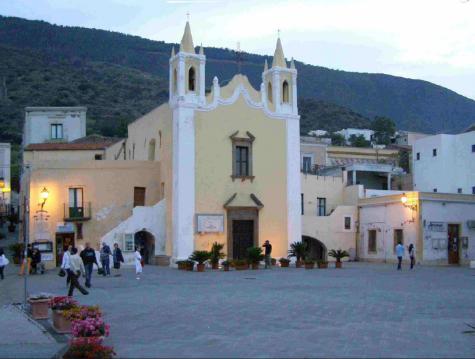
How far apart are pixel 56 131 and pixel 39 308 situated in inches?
1791

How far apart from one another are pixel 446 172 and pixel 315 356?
4292 cm

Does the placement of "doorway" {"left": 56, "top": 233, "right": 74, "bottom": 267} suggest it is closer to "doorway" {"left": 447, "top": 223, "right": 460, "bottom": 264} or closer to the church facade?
the church facade

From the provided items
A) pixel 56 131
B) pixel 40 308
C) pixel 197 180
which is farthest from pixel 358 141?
pixel 40 308

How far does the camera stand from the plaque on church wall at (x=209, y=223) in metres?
36.9

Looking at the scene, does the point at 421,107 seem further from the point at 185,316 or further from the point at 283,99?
the point at 185,316

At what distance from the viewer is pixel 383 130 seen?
282 feet

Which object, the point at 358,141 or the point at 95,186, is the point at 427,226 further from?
the point at 358,141

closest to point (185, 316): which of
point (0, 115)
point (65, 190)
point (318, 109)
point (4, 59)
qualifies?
point (65, 190)

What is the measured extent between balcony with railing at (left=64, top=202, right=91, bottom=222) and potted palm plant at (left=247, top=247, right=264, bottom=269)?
10390mm

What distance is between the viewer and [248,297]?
18844mm

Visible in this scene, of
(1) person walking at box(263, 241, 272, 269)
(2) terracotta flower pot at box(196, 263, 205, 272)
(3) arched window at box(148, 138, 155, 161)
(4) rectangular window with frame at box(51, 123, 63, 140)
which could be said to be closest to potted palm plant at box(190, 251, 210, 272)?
(2) terracotta flower pot at box(196, 263, 205, 272)

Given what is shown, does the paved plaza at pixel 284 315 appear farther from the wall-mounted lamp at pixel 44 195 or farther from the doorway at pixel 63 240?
the doorway at pixel 63 240

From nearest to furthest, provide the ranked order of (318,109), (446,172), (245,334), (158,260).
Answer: (245,334), (158,260), (446,172), (318,109)

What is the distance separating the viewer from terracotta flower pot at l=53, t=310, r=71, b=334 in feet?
43.9
